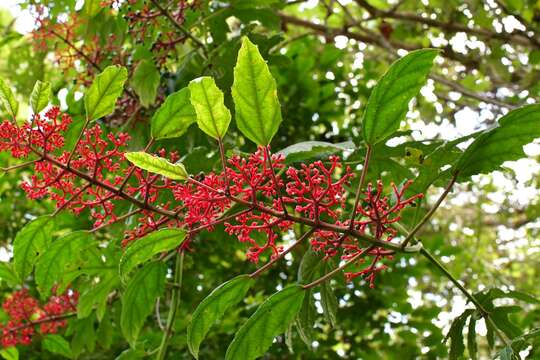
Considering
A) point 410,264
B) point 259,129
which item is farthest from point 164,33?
point 410,264

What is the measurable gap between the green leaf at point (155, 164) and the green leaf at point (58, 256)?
1.48 ft

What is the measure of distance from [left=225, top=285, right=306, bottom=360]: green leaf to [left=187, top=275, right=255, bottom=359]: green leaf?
0.06 m

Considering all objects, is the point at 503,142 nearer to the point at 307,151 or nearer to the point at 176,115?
the point at 307,151

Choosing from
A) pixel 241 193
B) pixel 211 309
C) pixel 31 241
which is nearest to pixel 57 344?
pixel 31 241

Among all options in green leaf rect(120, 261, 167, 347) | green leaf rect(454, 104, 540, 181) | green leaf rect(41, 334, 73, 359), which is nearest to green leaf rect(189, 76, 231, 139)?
green leaf rect(454, 104, 540, 181)

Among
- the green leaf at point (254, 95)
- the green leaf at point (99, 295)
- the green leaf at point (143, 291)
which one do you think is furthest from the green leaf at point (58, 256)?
the green leaf at point (254, 95)

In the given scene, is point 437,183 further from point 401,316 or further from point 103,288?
point 401,316

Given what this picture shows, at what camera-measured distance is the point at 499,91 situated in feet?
10.7

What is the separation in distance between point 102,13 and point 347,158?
1226 millimetres

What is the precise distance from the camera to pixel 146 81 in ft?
6.13

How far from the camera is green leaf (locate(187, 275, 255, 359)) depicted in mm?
1109

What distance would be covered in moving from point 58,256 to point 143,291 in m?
0.22

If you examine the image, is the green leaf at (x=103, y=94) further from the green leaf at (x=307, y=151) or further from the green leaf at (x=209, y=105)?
the green leaf at (x=307, y=151)

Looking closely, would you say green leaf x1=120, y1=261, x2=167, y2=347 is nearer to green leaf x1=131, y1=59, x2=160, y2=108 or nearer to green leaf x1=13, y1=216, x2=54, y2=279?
green leaf x1=13, y1=216, x2=54, y2=279
